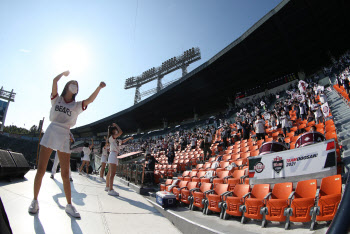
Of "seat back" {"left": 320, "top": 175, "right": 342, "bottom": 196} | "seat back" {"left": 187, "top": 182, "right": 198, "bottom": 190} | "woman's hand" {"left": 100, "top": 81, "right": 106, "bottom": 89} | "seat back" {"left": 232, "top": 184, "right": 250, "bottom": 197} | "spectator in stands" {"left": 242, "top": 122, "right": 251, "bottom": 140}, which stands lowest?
"seat back" {"left": 187, "top": 182, "right": 198, "bottom": 190}

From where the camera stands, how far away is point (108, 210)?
11.6 ft

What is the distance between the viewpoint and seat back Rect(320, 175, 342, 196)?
338 centimetres

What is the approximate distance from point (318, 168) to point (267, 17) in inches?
631

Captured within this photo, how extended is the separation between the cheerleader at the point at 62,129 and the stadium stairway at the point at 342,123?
4.72 meters

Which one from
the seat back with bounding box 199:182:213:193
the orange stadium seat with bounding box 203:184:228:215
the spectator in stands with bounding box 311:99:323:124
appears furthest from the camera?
the spectator in stands with bounding box 311:99:323:124

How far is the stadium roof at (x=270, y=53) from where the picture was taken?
1641 centimetres

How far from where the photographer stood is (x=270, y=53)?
2042 centimetres

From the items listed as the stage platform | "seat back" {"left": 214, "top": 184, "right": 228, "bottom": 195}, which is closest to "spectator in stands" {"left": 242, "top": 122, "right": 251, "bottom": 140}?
"seat back" {"left": 214, "top": 184, "right": 228, "bottom": 195}

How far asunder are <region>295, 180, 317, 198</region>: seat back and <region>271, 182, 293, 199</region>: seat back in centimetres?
15

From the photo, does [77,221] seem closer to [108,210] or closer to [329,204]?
[108,210]

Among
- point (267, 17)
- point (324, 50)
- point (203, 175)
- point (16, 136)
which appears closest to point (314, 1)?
point (267, 17)

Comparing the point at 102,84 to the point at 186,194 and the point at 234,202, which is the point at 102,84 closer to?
the point at 234,202

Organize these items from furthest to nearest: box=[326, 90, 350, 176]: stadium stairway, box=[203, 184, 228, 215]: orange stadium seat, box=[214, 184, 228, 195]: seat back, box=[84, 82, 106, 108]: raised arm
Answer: box=[326, 90, 350, 176]: stadium stairway
box=[214, 184, 228, 195]: seat back
box=[203, 184, 228, 215]: orange stadium seat
box=[84, 82, 106, 108]: raised arm

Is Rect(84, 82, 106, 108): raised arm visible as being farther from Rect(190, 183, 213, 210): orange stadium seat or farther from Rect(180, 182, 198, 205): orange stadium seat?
Rect(180, 182, 198, 205): orange stadium seat
